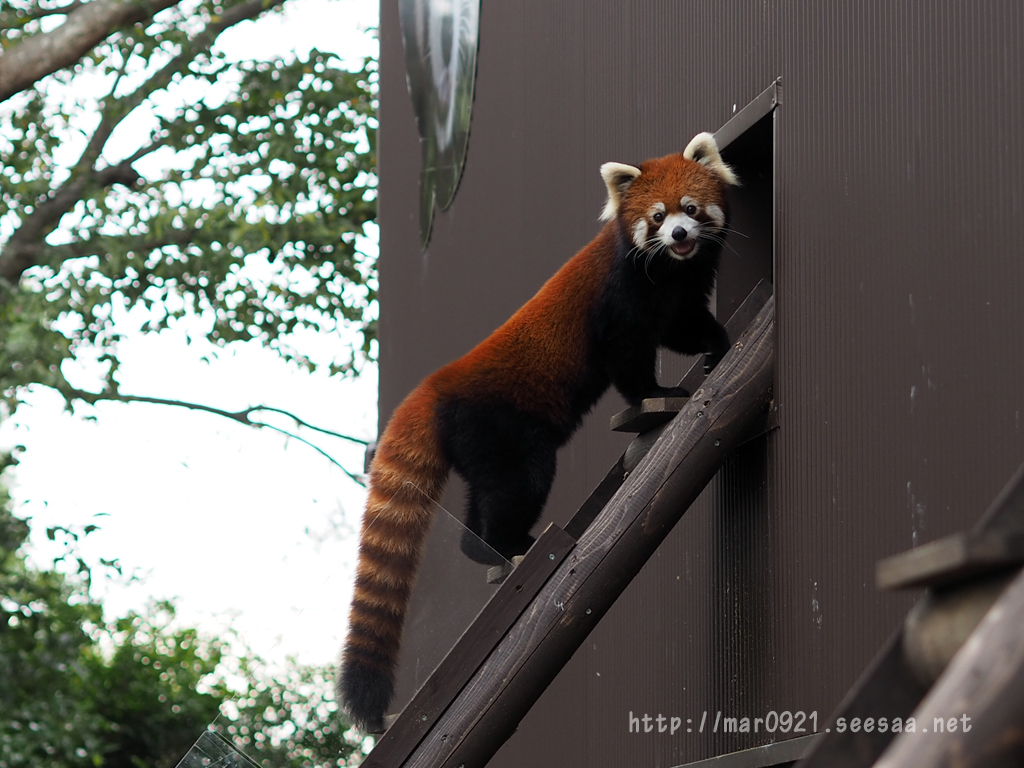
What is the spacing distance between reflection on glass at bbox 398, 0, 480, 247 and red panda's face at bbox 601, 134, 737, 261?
10.7 feet

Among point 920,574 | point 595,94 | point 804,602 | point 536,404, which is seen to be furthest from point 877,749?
point 595,94

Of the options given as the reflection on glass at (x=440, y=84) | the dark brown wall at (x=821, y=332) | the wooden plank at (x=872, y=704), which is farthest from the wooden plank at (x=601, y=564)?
the reflection on glass at (x=440, y=84)

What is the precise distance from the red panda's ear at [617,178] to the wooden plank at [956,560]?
207 cm

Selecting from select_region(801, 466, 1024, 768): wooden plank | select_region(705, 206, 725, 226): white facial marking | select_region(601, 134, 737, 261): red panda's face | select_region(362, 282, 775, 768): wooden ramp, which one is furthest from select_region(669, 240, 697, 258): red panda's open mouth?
select_region(801, 466, 1024, 768): wooden plank

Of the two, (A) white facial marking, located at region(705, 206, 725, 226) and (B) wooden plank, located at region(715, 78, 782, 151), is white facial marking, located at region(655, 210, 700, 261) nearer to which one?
(A) white facial marking, located at region(705, 206, 725, 226)

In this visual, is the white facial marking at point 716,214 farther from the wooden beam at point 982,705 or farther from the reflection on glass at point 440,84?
the reflection on glass at point 440,84

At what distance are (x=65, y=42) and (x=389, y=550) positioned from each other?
750 centimetres

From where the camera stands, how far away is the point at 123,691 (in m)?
12.6

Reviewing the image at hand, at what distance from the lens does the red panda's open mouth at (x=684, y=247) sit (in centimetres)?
275

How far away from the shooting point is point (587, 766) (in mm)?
3604

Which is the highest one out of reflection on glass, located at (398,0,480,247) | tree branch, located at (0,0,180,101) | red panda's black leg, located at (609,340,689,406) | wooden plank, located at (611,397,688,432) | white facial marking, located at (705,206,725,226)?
tree branch, located at (0,0,180,101)

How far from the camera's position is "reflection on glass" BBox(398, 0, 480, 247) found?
6.08m

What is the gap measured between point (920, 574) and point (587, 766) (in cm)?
284

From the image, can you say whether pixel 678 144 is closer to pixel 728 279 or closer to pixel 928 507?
pixel 728 279
